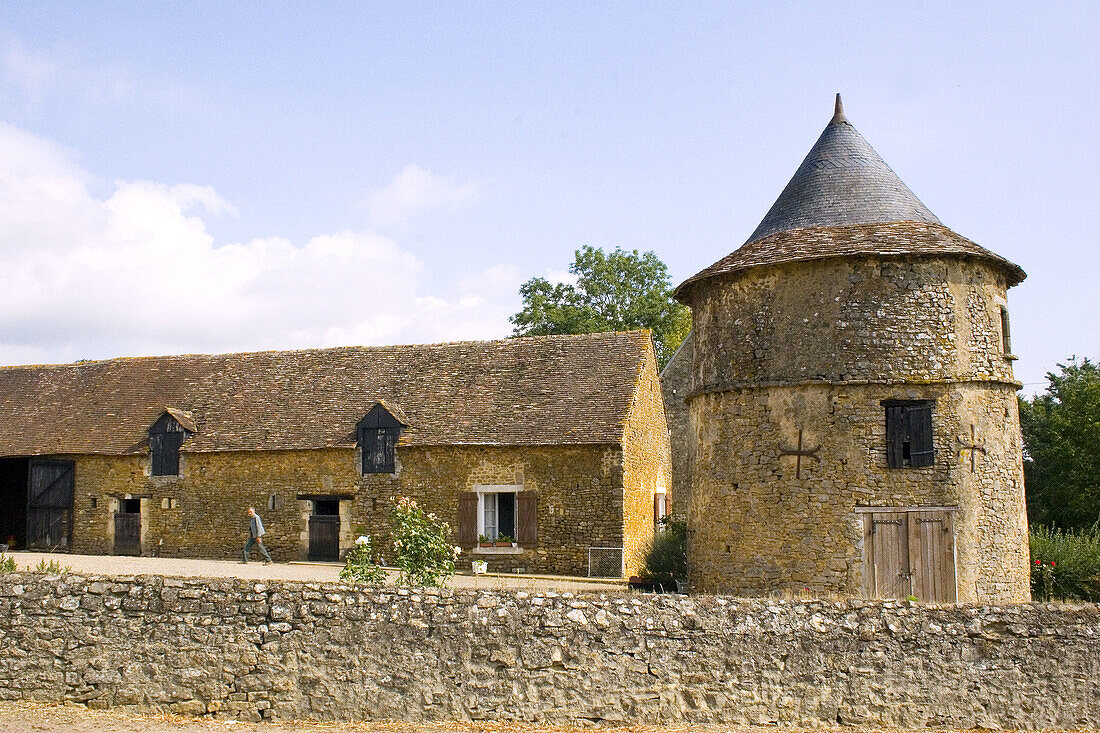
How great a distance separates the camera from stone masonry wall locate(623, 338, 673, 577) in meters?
20.4

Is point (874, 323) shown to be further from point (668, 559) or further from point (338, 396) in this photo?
point (338, 396)

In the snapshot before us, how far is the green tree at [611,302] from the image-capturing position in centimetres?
3919

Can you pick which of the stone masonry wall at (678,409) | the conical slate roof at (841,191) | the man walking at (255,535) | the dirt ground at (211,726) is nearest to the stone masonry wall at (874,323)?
the conical slate roof at (841,191)

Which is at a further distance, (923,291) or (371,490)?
(371,490)

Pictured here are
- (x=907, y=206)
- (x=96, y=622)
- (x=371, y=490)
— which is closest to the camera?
(x=96, y=622)

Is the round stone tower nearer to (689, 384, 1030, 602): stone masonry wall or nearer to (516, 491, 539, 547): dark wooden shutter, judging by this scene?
(689, 384, 1030, 602): stone masonry wall

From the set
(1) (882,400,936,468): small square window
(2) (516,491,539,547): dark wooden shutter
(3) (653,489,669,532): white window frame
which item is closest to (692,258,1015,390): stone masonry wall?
(1) (882,400,936,468): small square window

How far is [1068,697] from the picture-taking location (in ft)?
24.1

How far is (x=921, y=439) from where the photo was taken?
12570 mm

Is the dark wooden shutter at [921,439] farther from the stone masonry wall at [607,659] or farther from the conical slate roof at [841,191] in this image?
the stone masonry wall at [607,659]

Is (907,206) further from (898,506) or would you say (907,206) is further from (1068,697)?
(1068,697)

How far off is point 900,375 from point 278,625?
9113 millimetres

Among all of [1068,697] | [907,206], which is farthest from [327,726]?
[907,206]

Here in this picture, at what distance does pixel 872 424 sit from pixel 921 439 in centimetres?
71
